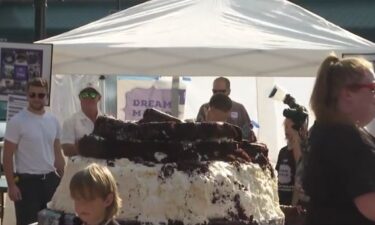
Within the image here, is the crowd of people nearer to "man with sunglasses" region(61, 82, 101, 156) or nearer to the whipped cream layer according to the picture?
the whipped cream layer

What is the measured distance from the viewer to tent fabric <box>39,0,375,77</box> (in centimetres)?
875

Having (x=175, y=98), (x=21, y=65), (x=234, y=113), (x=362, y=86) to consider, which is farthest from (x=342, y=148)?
(x=175, y=98)

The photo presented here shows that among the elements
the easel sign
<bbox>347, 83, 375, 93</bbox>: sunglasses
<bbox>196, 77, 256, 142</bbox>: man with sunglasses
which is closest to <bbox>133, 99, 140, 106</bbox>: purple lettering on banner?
<bbox>196, 77, 256, 142</bbox>: man with sunglasses

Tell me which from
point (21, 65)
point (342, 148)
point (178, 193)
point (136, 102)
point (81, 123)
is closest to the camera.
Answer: point (342, 148)

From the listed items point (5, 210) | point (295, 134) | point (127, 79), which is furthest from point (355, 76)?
point (127, 79)

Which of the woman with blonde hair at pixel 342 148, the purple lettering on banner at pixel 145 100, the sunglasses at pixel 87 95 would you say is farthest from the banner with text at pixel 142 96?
the woman with blonde hair at pixel 342 148

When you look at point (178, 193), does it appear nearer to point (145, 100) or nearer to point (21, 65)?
point (21, 65)

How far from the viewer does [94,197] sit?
12.4 feet

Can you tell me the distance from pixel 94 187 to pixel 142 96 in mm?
9623

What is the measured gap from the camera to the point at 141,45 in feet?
29.2

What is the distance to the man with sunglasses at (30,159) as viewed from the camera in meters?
7.82

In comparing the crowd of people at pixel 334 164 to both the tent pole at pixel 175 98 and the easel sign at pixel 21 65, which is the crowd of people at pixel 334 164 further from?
the tent pole at pixel 175 98

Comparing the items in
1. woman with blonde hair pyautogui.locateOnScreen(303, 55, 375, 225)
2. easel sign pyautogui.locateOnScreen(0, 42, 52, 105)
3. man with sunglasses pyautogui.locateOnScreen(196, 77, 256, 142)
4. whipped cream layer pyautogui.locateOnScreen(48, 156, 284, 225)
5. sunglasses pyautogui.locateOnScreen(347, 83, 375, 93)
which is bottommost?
whipped cream layer pyautogui.locateOnScreen(48, 156, 284, 225)

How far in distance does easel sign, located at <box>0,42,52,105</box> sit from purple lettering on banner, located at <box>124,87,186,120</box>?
401cm
